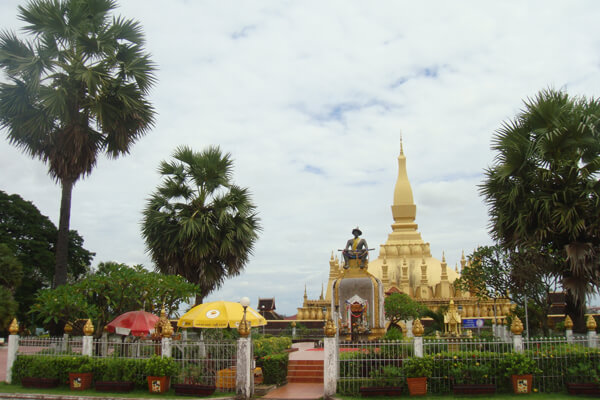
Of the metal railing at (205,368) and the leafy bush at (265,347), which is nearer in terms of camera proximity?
the metal railing at (205,368)

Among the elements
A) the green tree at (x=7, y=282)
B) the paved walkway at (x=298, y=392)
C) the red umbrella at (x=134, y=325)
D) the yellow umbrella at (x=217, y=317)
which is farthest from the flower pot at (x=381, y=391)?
the green tree at (x=7, y=282)

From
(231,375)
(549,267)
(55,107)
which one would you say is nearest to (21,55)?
(55,107)

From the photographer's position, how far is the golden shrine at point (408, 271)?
36750 mm

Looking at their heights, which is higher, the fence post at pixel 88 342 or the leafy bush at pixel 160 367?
the fence post at pixel 88 342

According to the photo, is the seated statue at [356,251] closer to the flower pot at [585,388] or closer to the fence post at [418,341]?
the fence post at [418,341]

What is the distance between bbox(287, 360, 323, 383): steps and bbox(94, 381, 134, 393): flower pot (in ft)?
14.9

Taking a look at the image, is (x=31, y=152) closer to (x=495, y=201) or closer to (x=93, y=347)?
(x=93, y=347)

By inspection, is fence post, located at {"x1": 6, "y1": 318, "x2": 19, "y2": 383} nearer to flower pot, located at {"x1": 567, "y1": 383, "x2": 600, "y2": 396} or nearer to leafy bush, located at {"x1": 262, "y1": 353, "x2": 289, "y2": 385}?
leafy bush, located at {"x1": 262, "y1": 353, "x2": 289, "y2": 385}

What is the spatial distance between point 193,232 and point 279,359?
687 cm

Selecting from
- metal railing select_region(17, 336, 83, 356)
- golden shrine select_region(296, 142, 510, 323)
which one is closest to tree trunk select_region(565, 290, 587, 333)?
metal railing select_region(17, 336, 83, 356)

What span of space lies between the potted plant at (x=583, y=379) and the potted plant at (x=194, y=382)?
788 centimetres

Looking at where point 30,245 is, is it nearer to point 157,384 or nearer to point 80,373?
point 80,373

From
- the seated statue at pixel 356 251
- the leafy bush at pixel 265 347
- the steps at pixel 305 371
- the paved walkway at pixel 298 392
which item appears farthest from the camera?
the seated statue at pixel 356 251

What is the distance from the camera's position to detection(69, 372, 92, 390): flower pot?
45.2 ft
